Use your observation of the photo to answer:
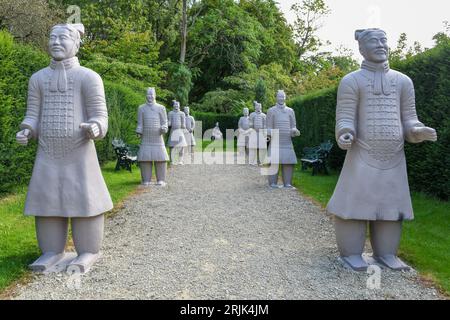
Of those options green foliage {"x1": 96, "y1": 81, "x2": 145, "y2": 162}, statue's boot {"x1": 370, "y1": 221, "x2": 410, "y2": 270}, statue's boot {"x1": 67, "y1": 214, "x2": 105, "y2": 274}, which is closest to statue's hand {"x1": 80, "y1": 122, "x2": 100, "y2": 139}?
statue's boot {"x1": 67, "y1": 214, "x2": 105, "y2": 274}

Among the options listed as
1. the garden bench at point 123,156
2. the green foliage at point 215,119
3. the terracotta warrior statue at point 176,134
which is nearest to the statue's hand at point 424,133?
the garden bench at point 123,156

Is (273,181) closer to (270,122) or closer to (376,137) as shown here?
(270,122)

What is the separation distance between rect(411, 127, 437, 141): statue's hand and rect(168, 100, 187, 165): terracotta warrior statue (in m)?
11.1

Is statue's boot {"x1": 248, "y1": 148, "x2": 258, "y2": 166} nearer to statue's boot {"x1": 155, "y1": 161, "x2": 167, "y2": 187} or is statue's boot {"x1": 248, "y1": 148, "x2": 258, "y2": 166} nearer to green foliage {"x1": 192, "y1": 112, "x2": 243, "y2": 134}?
statue's boot {"x1": 155, "y1": 161, "x2": 167, "y2": 187}

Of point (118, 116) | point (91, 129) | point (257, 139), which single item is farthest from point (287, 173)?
point (118, 116)

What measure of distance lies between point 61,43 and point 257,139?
11.7 metres

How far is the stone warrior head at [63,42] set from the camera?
4.11 meters

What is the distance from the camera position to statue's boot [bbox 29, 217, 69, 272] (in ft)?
13.9

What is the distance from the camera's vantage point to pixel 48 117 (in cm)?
413

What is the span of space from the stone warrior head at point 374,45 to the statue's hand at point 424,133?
2.55 feet

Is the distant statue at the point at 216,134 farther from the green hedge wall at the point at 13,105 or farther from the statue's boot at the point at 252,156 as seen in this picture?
the green hedge wall at the point at 13,105

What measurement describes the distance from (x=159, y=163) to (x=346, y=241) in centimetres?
645
